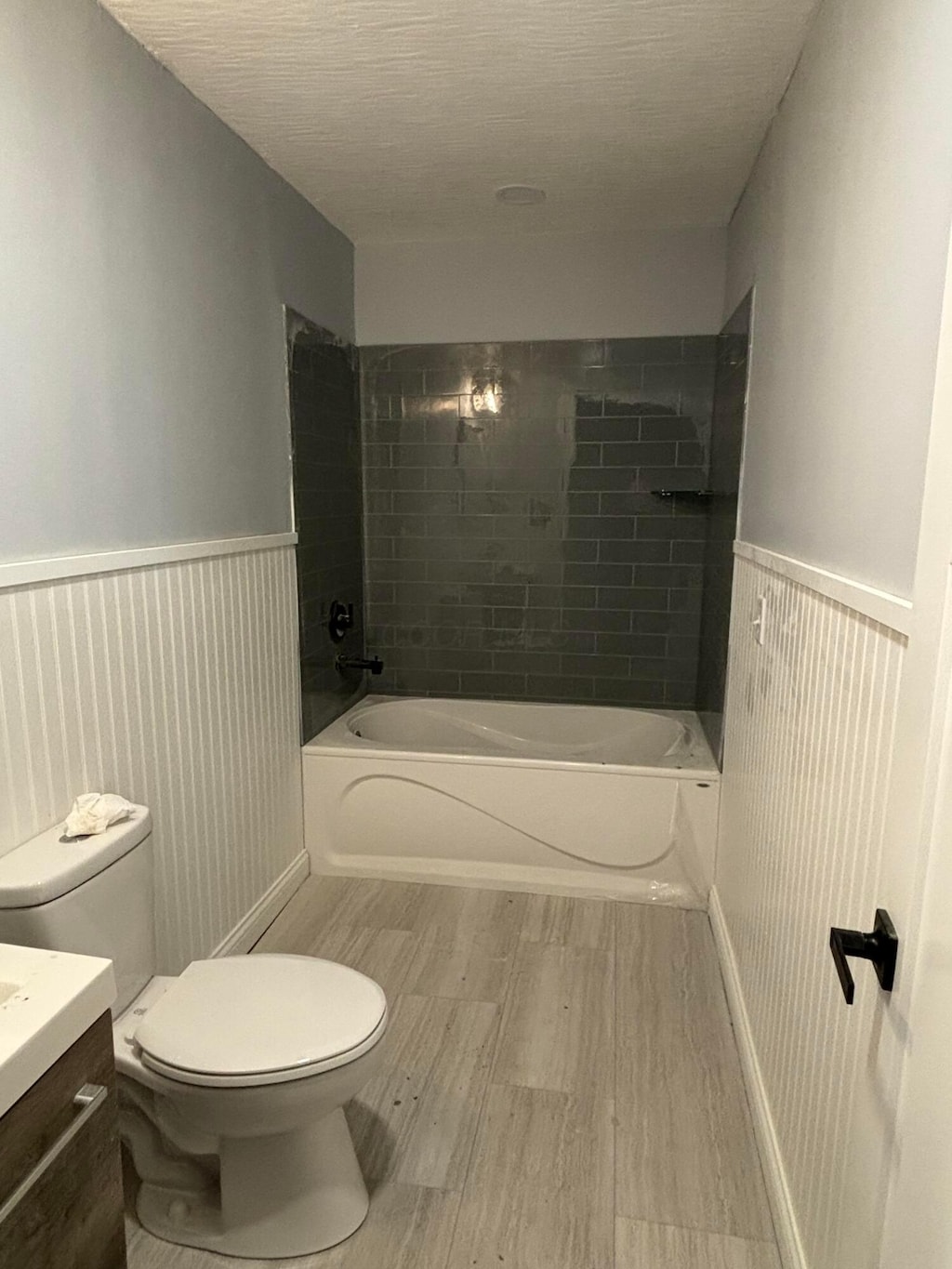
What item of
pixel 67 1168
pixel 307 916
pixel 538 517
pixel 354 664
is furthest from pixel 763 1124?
pixel 538 517

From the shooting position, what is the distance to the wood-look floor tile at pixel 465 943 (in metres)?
2.28

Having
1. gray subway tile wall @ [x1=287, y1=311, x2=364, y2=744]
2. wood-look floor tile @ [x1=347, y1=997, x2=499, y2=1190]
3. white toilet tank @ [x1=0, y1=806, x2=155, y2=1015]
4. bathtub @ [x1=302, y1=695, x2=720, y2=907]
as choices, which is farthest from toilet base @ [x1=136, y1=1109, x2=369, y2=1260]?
gray subway tile wall @ [x1=287, y1=311, x2=364, y2=744]

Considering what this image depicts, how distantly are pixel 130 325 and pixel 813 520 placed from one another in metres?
1.50

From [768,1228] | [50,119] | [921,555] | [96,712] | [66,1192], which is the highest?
[50,119]

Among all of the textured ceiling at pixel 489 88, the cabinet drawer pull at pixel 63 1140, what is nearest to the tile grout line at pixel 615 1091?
the cabinet drawer pull at pixel 63 1140

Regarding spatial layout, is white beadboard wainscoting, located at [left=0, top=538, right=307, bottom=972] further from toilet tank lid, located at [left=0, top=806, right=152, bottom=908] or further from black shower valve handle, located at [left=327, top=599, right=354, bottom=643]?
black shower valve handle, located at [left=327, top=599, right=354, bottom=643]

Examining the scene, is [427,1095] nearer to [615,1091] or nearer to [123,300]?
[615,1091]

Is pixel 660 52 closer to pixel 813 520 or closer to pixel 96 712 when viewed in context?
pixel 813 520

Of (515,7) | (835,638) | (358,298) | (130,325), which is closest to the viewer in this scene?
(835,638)

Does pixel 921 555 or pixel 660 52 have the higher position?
pixel 660 52

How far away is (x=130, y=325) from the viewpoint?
5.89 feet

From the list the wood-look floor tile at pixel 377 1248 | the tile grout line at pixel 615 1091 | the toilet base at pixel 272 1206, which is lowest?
the wood-look floor tile at pixel 377 1248

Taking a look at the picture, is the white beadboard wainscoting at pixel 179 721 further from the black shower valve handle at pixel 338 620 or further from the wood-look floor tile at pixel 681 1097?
the wood-look floor tile at pixel 681 1097

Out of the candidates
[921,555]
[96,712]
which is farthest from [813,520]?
[96,712]
